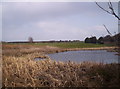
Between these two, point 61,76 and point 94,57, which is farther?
point 94,57

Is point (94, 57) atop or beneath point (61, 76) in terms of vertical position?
atop

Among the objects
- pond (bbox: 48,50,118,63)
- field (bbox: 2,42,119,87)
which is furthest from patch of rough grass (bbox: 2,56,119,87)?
pond (bbox: 48,50,118,63)

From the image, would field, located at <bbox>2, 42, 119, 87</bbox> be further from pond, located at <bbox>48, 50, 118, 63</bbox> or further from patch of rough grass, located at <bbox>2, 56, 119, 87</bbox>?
pond, located at <bbox>48, 50, 118, 63</bbox>

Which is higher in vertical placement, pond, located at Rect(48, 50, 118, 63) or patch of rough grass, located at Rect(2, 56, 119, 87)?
pond, located at Rect(48, 50, 118, 63)

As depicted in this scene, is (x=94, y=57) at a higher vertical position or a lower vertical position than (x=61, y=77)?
higher

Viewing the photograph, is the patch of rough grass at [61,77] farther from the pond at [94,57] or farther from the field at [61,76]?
the pond at [94,57]

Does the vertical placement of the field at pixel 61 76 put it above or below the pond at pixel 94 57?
below

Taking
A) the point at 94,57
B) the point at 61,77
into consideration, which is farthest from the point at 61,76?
the point at 94,57

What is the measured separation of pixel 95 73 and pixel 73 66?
1196 mm

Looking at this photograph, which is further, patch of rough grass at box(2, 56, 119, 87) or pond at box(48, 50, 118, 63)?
pond at box(48, 50, 118, 63)

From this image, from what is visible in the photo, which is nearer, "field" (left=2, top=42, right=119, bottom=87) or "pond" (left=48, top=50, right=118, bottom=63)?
"field" (left=2, top=42, right=119, bottom=87)

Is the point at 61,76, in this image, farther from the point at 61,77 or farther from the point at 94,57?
the point at 94,57

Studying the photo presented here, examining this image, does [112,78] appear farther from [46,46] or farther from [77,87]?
[46,46]

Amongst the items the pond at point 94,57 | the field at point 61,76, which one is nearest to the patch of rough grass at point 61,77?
the field at point 61,76
